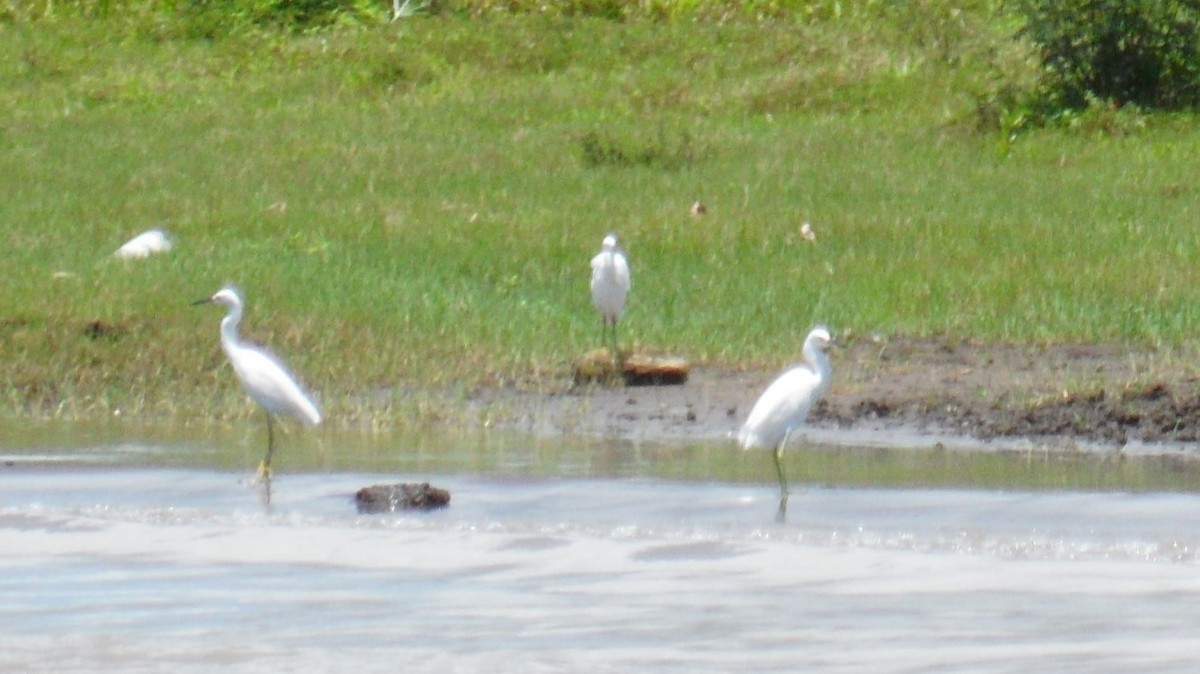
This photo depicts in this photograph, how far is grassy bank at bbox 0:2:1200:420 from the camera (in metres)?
11.8

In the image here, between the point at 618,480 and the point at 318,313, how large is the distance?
3728 millimetres

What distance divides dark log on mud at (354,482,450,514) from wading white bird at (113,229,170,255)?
5897 millimetres

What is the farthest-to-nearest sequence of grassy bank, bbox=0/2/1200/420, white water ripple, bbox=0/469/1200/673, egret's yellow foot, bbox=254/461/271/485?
grassy bank, bbox=0/2/1200/420 < egret's yellow foot, bbox=254/461/271/485 < white water ripple, bbox=0/469/1200/673

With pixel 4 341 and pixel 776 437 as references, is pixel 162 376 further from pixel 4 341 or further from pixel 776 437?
pixel 776 437

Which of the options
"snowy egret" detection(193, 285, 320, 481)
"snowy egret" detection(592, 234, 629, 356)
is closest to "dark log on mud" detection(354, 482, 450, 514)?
"snowy egret" detection(193, 285, 320, 481)

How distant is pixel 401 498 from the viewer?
817 cm

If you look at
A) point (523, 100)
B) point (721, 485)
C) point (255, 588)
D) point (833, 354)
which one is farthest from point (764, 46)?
point (255, 588)

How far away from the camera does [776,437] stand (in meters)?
8.71

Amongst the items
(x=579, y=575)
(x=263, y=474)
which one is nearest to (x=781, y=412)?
(x=579, y=575)

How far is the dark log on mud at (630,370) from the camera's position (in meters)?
10.9

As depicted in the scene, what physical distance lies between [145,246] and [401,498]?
6481 mm

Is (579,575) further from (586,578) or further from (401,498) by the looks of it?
(401,498)

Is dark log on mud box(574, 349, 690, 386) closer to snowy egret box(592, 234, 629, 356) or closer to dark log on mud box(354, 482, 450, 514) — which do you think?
snowy egret box(592, 234, 629, 356)

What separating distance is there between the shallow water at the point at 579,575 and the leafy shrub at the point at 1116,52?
12.2 m
